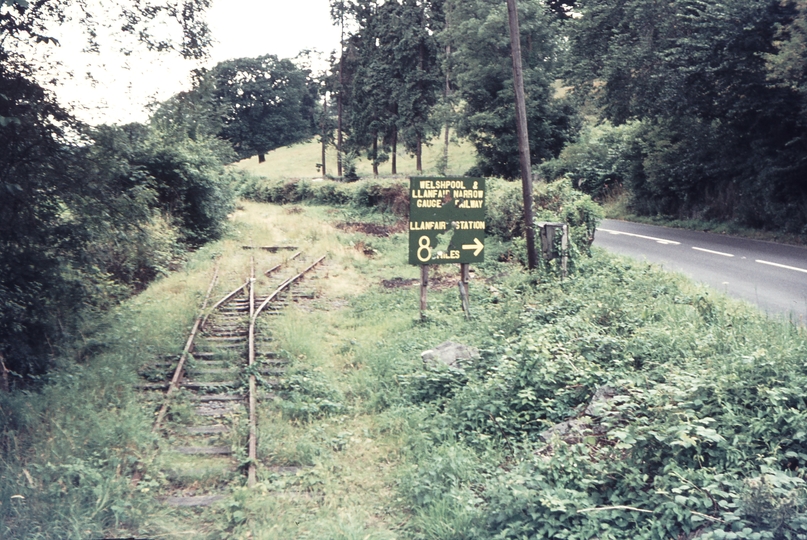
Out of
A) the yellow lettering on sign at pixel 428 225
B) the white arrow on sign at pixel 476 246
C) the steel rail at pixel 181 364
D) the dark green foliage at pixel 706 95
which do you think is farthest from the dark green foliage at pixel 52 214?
the dark green foliage at pixel 706 95

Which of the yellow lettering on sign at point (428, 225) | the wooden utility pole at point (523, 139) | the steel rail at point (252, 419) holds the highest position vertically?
the wooden utility pole at point (523, 139)

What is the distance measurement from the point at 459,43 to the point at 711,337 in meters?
35.7

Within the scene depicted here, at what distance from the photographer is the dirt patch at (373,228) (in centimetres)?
2612

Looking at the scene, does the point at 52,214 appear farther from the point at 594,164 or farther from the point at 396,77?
the point at 396,77

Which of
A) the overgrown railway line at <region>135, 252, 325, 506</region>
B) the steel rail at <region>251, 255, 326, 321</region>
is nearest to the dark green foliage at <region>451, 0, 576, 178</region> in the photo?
the steel rail at <region>251, 255, 326, 321</region>

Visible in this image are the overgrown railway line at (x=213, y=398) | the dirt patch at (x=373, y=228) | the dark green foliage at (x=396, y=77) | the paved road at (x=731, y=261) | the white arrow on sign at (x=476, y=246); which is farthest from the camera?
the dark green foliage at (x=396, y=77)

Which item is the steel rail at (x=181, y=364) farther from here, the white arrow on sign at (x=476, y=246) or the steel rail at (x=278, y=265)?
the white arrow on sign at (x=476, y=246)

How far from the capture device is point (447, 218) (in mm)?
10844

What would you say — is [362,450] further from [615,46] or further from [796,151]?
[615,46]

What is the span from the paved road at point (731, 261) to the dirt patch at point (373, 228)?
8.52 meters

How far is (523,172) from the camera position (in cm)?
1338

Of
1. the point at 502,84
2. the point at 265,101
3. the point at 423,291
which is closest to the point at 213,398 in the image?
the point at 423,291

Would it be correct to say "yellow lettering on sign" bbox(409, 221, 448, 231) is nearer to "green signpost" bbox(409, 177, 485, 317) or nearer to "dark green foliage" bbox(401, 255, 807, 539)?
"green signpost" bbox(409, 177, 485, 317)

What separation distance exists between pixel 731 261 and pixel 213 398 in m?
13.6
